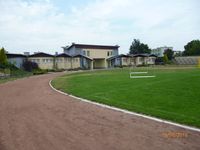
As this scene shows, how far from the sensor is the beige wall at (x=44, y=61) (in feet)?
198

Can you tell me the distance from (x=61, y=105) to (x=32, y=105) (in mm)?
1491

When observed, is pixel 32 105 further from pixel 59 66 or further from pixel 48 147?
pixel 59 66

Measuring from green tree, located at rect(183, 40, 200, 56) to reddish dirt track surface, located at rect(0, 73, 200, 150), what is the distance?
86418mm

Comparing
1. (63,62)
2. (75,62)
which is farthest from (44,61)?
(75,62)

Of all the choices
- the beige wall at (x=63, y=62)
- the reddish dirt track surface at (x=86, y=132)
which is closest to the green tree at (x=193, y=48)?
the beige wall at (x=63, y=62)

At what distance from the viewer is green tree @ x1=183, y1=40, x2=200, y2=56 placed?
89.7 meters

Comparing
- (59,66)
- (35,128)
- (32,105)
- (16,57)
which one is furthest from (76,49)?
(35,128)

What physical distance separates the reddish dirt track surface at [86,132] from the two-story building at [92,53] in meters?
59.0

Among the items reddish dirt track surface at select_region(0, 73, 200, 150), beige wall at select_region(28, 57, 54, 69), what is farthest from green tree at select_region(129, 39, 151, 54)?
reddish dirt track surface at select_region(0, 73, 200, 150)

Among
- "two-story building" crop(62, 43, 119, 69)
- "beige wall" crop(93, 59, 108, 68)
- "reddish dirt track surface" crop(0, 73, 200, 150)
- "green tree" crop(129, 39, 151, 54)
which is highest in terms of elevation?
"green tree" crop(129, 39, 151, 54)

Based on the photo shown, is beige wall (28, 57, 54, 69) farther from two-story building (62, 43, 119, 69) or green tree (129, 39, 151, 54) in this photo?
green tree (129, 39, 151, 54)

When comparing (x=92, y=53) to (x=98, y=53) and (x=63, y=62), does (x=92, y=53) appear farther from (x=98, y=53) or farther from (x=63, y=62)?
(x=63, y=62)

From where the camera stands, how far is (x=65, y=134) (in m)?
7.13

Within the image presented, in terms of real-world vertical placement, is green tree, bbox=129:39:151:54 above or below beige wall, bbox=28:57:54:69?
above
